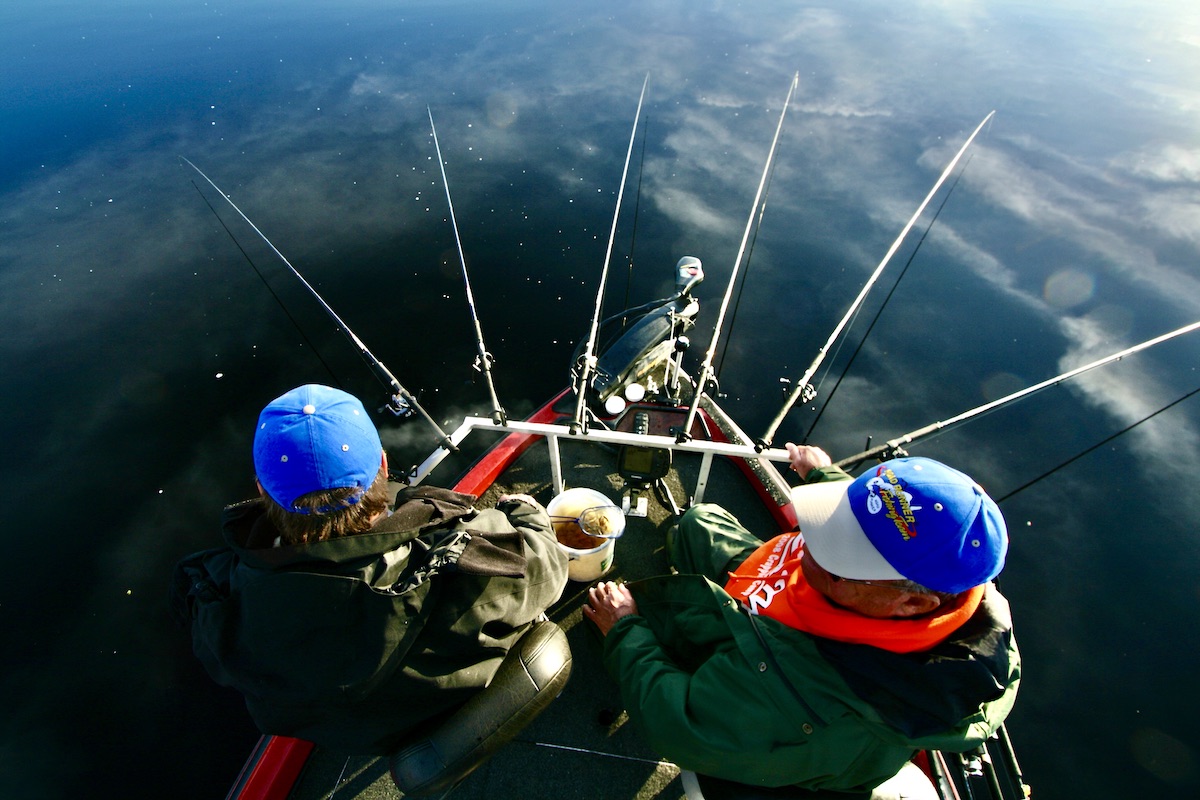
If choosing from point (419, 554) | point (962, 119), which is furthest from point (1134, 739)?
point (962, 119)

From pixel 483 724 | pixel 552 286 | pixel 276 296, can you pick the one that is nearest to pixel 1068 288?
pixel 552 286

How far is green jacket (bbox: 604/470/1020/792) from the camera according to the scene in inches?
63.9

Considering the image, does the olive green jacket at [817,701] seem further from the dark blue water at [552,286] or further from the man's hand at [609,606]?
the dark blue water at [552,286]

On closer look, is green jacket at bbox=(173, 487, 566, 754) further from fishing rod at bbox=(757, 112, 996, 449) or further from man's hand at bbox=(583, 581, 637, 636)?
fishing rod at bbox=(757, 112, 996, 449)

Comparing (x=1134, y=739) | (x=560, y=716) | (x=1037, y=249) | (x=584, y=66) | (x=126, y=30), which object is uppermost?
(x=126, y=30)

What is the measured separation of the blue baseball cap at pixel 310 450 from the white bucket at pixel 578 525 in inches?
60.7

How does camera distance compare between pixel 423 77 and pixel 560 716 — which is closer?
pixel 560 716

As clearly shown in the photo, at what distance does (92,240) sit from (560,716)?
1112 centimetres

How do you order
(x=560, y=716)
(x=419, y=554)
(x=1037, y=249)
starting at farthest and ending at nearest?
(x=1037, y=249) → (x=560, y=716) → (x=419, y=554)

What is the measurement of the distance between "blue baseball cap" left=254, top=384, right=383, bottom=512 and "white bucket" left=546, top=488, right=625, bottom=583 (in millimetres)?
1542

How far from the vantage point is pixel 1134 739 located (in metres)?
4.48

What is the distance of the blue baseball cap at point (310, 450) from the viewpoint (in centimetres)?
169

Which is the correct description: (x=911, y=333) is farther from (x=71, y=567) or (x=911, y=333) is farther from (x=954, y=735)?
(x=71, y=567)

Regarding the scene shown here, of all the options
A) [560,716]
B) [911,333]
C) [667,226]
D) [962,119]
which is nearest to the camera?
[560,716]
